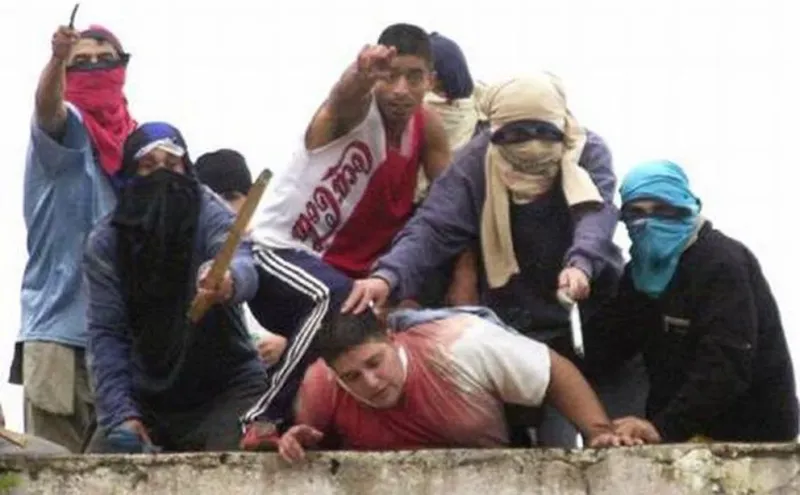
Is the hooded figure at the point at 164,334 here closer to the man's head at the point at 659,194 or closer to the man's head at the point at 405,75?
the man's head at the point at 405,75

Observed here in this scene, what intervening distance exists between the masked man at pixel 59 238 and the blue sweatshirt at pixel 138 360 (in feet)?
1.07

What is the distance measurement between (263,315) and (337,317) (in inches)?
25.4

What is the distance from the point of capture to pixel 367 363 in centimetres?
736

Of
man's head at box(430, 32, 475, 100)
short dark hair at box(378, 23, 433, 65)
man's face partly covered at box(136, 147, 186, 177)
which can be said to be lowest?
man's face partly covered at box(136, 147, 186, 177)

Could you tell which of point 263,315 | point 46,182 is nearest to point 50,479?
point 263,315

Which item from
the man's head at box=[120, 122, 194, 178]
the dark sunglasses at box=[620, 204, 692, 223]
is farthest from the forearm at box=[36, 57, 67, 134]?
the dark sunglasses at box=[620, 204, 692, 223]

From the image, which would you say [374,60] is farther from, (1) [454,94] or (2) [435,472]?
(2) [435,472]

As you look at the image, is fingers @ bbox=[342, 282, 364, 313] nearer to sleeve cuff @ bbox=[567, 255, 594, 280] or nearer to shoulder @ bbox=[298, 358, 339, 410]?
shoulder @ bbox=[298, 358, 339, 410]

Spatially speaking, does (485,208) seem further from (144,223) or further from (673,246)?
(144,223)

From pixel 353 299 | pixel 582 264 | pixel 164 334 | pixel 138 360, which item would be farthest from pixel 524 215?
pixel 138 360

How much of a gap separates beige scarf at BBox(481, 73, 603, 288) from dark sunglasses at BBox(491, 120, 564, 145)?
0.02 metres

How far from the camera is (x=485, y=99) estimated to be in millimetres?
8359

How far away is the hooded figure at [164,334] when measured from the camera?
26.8ft

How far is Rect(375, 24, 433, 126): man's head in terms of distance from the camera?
825 cm
